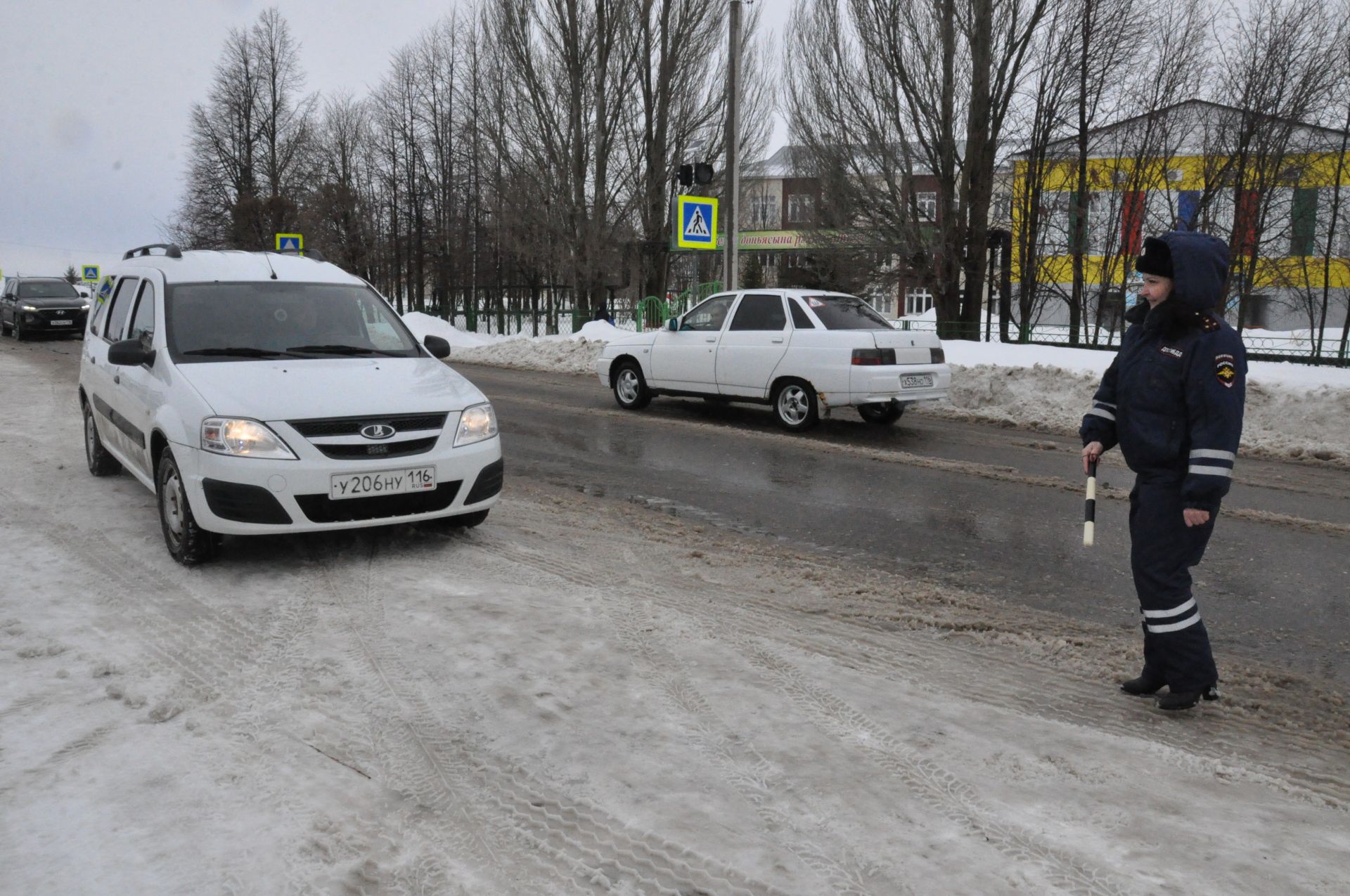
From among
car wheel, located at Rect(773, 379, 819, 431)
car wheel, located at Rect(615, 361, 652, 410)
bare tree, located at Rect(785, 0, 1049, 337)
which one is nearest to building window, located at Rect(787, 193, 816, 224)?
bare tree, located at Rect(785, 0, 1049, 337)

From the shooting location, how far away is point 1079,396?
1232cm

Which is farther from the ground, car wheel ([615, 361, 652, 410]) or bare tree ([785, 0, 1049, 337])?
bare tree ([785, 0, 1049, 337])

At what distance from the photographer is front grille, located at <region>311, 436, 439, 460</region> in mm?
5234

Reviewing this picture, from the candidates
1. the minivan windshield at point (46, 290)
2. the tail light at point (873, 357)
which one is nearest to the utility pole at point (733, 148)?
the tail light at point (873, 357)

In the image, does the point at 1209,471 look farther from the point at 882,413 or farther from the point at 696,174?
the point at 696,174

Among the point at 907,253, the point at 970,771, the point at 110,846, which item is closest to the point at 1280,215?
the point at 907,253

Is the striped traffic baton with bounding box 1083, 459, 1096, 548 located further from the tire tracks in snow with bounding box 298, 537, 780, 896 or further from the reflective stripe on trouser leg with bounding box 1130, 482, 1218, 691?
the tire tracks in snow with bounding box 298, 537, 780, 896

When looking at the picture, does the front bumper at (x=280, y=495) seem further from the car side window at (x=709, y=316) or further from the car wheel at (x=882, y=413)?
the car wheel at (x=882, y=413)

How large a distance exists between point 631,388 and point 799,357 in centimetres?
281

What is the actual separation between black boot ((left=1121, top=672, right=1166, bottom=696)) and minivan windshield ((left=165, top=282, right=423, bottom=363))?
4.61m

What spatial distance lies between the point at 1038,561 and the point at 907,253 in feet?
62.3

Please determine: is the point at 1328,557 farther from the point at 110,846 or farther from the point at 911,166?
the point at 911,166

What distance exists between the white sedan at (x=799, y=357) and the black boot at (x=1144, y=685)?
6.95m

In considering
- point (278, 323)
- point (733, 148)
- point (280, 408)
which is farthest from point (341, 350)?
point (733, 148)
